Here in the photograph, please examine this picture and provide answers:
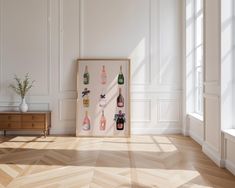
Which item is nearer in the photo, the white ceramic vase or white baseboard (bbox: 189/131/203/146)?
white baseboard (bbox: 189/131/203/146)

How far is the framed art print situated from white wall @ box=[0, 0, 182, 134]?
0.22 metres

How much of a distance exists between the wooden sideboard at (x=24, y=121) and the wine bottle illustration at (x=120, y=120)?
148 centimetres

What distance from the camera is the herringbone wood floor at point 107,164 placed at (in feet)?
10.6

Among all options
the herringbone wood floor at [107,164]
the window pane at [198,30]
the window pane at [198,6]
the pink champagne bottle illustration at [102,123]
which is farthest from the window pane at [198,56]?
the pink champagne bottle illustration at [102,123]

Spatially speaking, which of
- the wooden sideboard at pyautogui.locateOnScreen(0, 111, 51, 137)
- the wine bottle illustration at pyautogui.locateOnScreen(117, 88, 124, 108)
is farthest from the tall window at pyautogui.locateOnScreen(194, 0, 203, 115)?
the wooden sideboard at pyautogui.locateOnScreen(0, 111, 51, 137)

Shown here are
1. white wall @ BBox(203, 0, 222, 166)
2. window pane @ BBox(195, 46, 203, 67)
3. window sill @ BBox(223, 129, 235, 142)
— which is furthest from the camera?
window pane @ BBox(195, 46, 203, 67)

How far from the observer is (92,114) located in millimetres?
6137

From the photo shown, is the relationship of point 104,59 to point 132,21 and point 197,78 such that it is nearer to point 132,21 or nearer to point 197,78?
point 132,21

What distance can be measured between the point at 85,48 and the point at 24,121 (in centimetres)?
203

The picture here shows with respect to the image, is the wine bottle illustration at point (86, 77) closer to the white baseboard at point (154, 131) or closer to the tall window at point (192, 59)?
the white baseboard at point (154, 131)

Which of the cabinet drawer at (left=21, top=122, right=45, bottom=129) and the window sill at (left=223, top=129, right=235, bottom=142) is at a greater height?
the window sill at (left=223, top=129, right=235, bottom=142)

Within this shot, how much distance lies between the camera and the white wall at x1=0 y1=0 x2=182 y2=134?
629 cm

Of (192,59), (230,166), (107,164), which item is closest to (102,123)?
(107,164)

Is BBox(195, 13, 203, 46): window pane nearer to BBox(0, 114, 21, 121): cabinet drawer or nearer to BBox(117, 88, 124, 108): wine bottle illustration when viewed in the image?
BBox(117, 88, 124, 108): wine bottle illustration
